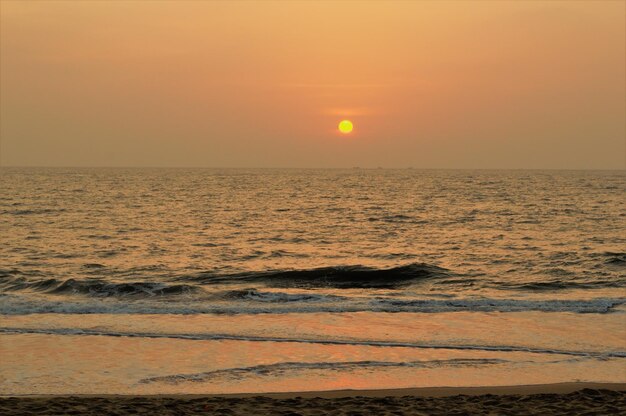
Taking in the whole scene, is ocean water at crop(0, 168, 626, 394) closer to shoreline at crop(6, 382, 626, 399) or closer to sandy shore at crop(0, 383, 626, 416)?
shoreline at crop(6, 382, 626, 399)

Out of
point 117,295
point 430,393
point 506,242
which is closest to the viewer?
point 430,393

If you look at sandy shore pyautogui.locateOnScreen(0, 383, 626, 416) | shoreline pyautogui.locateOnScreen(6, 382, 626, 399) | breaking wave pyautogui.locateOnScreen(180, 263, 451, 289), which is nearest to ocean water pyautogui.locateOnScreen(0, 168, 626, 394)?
breaking wave pyautogui.locateOnScreen(180, 263, 451, 289)

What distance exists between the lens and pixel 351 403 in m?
12.0

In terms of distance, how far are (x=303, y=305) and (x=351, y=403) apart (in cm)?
1145

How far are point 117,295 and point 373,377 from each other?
1381cm

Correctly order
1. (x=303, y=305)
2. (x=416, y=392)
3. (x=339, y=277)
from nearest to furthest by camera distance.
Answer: (x=416, y=392) < (x=303, y=305) < (x=339, y=277)

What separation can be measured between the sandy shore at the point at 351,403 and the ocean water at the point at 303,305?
2.36 feet

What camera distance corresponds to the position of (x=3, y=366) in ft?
47.8

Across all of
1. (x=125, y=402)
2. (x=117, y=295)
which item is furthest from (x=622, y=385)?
(x=117, y=295)

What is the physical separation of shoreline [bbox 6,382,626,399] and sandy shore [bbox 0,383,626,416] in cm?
2

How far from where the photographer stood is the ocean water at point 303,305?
571 inches

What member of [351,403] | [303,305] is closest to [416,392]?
[351,403]

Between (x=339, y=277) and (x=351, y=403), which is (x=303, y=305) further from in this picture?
(x=351, y=403)

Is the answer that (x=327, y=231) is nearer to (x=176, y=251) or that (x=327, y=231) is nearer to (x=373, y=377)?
(x=176, y=251)
